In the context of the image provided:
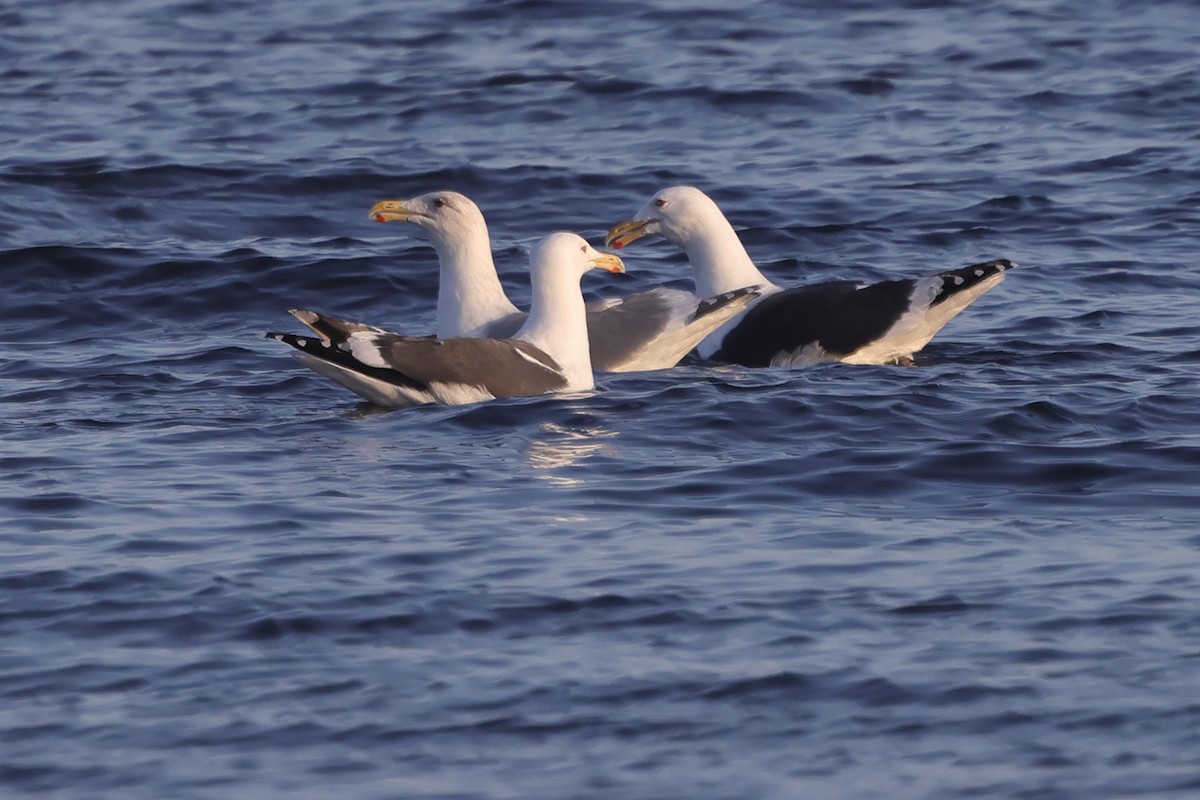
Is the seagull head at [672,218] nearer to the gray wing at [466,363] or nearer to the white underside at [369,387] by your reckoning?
the gray wing at [466,363]

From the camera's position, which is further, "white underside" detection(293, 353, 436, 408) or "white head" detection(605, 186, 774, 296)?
"white head" detection(605, 186, 774, 296)

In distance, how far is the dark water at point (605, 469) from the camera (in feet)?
22.7

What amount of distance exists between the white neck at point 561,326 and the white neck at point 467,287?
98 centimetres

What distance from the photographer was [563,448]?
35.1 feet

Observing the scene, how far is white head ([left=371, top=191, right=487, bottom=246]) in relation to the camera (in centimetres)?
1370

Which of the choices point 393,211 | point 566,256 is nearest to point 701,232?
point 393,211

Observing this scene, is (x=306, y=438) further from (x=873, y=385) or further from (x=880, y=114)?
(x=880, y=114)

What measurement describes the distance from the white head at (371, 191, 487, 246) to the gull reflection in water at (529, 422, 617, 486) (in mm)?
2764

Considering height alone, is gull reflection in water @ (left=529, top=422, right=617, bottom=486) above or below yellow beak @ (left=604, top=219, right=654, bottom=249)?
below

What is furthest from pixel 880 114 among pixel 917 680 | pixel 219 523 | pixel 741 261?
pixel 917 680

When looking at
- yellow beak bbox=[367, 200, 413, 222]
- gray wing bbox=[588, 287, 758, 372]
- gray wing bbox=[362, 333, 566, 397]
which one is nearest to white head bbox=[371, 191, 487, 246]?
yellow beak bbox=[367, 200, 413, 222]

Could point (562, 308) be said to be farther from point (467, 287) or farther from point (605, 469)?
point (605, 469)

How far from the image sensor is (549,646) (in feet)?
25.2

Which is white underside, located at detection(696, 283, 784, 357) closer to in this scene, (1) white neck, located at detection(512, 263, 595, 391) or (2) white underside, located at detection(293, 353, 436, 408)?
(1) white neck, located at detection(512, 263, 595, 391)
